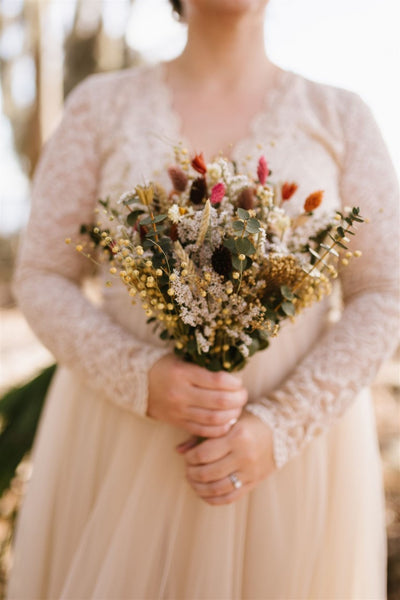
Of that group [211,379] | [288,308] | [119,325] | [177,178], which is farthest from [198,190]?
[119,325]

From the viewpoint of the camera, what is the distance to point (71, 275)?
1.34m

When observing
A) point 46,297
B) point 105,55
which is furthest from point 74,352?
point 105,55

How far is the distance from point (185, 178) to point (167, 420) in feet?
1.94

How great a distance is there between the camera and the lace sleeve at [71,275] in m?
1.17

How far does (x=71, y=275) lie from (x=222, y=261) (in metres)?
0.67

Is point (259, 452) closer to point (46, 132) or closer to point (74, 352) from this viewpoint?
point (74, 352)

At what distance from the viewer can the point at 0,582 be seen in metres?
2.27

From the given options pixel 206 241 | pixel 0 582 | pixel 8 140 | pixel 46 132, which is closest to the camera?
pixel 206 241

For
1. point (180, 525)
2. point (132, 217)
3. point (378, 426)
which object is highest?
point (132, 217)

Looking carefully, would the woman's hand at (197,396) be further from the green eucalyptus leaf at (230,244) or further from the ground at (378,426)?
the ground at (378,426)

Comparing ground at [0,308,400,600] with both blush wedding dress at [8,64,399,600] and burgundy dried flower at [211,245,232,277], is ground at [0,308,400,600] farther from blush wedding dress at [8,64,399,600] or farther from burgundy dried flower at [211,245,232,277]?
burgundy dried flower at [211,245,232,277]

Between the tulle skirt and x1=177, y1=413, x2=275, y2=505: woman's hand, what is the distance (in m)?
0.13

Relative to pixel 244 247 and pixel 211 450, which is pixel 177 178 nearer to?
pixel 244 247

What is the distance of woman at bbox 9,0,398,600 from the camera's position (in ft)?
3.68
